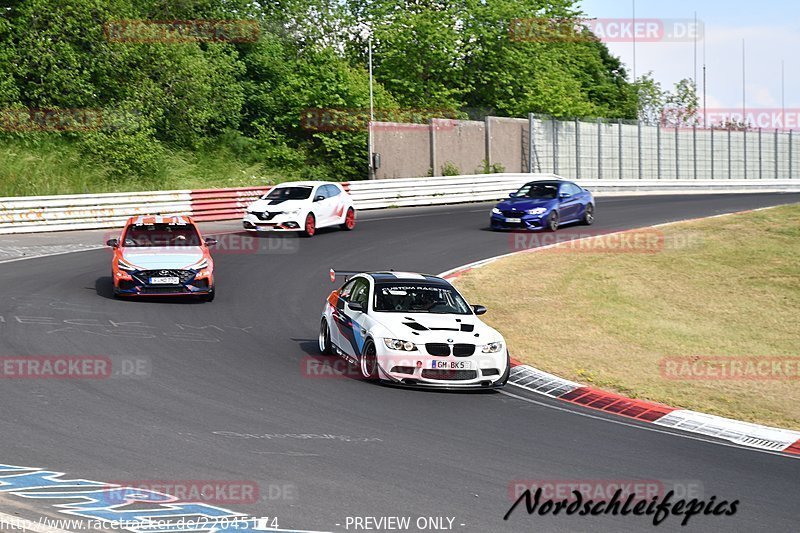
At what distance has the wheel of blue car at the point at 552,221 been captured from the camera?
2972 centimetres

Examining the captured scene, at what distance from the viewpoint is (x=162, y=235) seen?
20.3 meters

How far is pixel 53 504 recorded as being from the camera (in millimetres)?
8008

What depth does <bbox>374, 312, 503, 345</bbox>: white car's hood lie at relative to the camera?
43.8ft

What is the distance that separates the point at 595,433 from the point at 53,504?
5939 mm

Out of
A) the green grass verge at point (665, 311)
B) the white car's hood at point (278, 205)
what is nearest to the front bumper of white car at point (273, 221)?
the white car's hood at point (278, 205)

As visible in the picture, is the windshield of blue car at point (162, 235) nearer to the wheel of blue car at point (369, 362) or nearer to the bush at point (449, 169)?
the wheel of blue car at point (369, 362)

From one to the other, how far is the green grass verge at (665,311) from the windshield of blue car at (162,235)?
5.64 metres

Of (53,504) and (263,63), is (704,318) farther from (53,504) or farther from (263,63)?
(263,63)

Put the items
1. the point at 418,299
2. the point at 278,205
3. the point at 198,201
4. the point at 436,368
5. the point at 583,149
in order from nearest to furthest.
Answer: the point at 436,368, the point at 418,299, the point at 278,205, the point at 198,201, the point at 583,149

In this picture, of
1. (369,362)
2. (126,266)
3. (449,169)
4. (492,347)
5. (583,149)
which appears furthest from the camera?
(583,149)

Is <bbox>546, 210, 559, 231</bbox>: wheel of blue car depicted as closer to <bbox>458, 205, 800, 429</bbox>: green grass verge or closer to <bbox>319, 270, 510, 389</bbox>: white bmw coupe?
<bbox>458, 205, 800, 429</bbox>: green grass verge

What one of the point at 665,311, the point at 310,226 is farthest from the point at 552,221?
the point at 665,311

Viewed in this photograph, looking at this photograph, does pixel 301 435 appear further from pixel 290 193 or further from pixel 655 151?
pixel 655 151

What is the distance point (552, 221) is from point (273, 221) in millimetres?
8082
